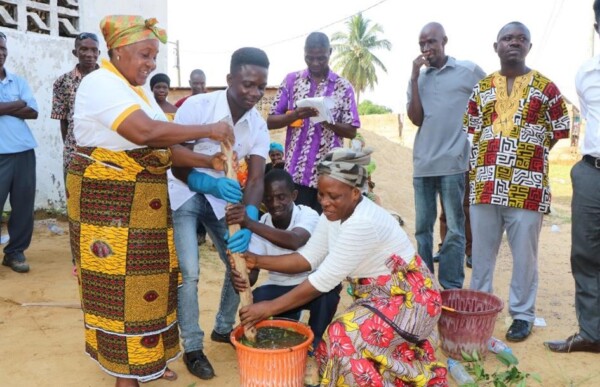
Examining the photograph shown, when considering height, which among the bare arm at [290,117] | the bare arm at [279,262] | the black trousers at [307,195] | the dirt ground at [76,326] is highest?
the bare arm at [290,117]

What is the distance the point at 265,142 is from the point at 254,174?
0.82 ft

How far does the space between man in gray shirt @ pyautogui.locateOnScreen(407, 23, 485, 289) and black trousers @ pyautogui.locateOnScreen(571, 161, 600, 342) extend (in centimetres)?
99

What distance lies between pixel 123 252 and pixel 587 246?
9.28 ft

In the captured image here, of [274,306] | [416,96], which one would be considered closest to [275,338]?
[274,306]

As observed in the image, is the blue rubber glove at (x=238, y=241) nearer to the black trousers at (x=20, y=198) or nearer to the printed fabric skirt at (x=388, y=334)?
the printed fabric skirt at (x=388, y=334)

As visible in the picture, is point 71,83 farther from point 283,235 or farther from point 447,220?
point 447,220

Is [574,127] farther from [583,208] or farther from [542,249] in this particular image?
[583,208]

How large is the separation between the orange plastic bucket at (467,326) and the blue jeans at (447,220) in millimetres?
917

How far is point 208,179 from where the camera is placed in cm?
290

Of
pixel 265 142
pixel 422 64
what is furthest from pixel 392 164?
pixel 265 142

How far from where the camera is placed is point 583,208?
11.4ft

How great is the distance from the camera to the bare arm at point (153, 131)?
2350 mm

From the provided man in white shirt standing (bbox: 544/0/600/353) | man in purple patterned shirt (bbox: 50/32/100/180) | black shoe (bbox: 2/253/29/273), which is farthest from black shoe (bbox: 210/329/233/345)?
black shoe (bbox: 2/253/29/273)

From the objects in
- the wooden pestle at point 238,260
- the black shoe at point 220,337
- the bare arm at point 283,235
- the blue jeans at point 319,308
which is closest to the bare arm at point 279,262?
the wooden pestle at point 238,260
